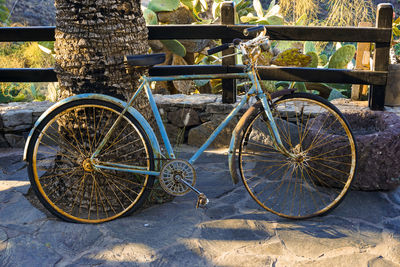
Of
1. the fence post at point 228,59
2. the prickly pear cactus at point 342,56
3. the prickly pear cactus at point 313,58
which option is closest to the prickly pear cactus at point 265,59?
the prickly pear cactus at point 313,58

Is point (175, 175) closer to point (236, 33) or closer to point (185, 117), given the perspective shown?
point (185, 117)

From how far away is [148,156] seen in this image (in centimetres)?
327

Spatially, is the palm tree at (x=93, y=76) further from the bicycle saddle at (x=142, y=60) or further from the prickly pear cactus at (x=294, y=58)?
the prickly pear cactus at (x=294, y=58)

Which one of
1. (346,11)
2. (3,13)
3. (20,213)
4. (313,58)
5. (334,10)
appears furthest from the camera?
(3,13)

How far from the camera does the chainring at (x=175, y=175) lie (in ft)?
10.7

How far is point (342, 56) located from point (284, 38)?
1.30m

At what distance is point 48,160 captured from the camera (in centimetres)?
466

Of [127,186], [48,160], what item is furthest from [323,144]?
[48,160]

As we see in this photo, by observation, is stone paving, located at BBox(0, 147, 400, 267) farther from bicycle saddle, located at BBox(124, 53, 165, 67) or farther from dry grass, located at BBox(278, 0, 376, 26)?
dry grass, located at BBox(278, 0, 376, 26)

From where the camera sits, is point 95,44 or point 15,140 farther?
point 15,140

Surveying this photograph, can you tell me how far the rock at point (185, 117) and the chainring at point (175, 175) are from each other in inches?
70.4

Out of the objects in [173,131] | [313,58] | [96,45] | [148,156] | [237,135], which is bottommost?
[173,131]

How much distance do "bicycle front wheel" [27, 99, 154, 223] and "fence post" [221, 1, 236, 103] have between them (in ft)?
4.97

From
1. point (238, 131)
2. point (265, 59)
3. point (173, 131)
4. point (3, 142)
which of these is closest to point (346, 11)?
point (265, 59)
